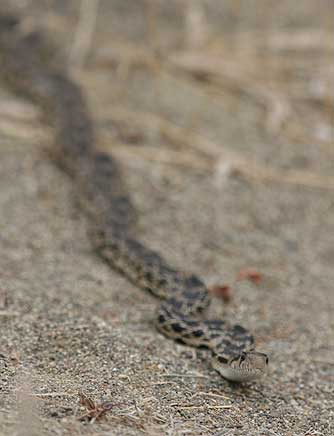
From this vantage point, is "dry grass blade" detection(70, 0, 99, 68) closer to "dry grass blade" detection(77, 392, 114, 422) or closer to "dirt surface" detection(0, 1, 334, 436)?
"dirt surface" detection(0, 1, 334, 436)

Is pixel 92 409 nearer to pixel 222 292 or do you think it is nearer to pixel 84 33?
pixel 222 292

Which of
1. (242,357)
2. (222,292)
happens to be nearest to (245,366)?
(242,357)

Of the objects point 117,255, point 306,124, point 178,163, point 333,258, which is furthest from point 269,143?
point 117,255

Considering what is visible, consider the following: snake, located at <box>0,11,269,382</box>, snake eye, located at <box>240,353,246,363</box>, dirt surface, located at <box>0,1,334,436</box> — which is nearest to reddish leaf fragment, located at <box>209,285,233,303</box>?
dirt surface, located at <box>0,1,334,436</box>

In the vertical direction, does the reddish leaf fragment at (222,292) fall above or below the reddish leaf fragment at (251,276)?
below

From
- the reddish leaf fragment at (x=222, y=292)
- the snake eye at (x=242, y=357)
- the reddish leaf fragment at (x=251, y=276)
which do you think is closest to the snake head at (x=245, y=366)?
the snake eye at (x=242, y=357)

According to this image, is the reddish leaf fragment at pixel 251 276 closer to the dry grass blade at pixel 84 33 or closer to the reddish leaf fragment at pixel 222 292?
the reddish leaf fragment at pixel 222 292
